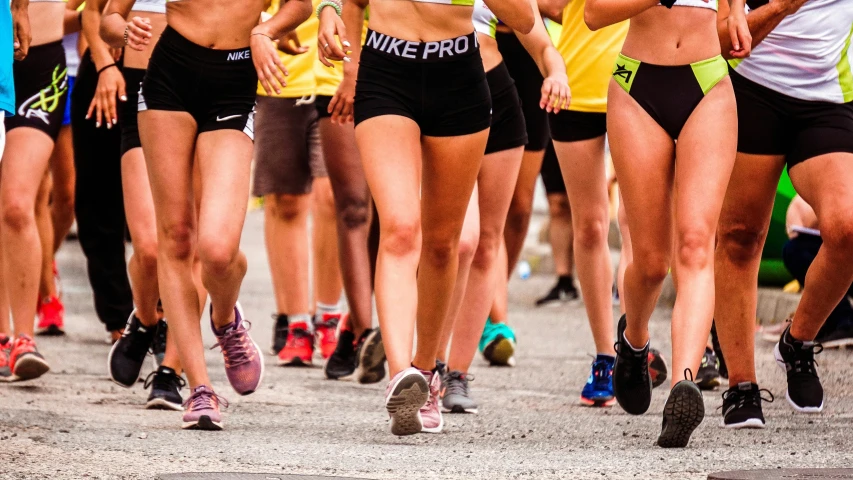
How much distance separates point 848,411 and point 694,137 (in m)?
1.69

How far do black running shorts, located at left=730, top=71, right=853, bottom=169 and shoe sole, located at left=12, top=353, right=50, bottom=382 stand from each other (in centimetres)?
334

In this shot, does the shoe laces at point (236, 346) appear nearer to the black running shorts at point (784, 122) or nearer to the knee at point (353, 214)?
the knee at point (353, 214)

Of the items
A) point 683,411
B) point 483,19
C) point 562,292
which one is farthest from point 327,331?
point 562,292

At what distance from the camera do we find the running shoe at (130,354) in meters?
6.53

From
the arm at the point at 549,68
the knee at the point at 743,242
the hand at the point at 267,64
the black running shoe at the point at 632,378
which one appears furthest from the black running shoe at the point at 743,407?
the hand at the point at 267,64

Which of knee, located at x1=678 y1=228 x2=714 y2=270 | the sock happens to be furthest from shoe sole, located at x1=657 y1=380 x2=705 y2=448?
the sock

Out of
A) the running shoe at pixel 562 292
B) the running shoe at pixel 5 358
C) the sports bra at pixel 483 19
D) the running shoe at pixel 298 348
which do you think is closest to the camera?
the sports bra at pixel 483 19

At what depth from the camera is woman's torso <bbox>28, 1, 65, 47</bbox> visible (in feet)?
24.1

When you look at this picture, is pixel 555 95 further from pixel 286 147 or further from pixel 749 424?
pixel 286 147

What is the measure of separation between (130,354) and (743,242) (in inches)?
108

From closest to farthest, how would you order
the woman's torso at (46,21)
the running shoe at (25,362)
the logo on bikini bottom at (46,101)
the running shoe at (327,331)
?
the running shoe at (25,362), the logo on bikini bottom at (46,101), the woman's torso at (46,21), the running shoe at (327,331)

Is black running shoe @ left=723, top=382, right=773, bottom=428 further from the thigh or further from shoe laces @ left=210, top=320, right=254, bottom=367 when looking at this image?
shoe laces @ left=210, top=320, right=254, bottom=367

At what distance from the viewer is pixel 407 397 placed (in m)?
4.99

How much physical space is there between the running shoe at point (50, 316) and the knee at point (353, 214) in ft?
8.86
